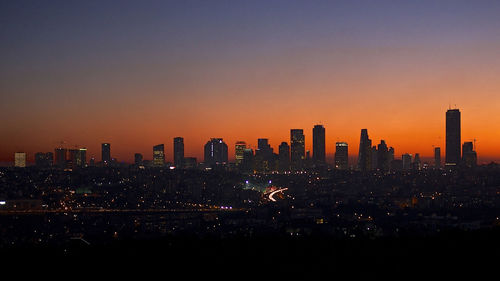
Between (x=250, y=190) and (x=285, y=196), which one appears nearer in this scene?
(x=285, y=196)

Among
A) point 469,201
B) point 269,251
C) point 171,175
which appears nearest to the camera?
point 269,251

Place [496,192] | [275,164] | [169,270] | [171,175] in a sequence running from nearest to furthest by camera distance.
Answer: [169,270] → [496,192] → [171,175] → [275,164]

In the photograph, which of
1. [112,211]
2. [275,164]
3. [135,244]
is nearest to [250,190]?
[112,211]

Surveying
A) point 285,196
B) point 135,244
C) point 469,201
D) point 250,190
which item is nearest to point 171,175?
point 250,190

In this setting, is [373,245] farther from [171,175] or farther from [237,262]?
[171,175]

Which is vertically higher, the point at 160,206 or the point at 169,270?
the point at 169,270

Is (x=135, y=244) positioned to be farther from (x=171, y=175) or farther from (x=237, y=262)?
(x=171, y=175)
